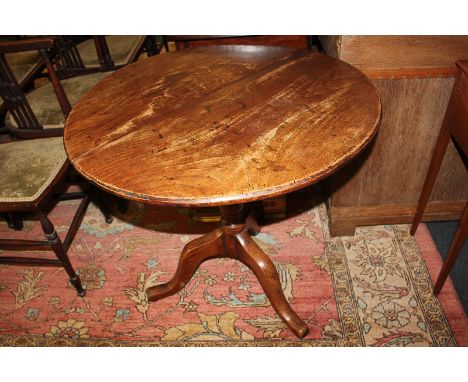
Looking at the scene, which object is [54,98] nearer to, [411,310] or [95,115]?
[95,115]

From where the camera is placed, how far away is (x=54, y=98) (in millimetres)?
2305

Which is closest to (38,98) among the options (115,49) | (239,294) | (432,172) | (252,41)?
(115,49)

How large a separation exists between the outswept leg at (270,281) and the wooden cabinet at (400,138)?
0.57 meters

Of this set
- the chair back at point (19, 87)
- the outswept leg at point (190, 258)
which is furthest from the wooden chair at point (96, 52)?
the outswept leg at point (190, 258)

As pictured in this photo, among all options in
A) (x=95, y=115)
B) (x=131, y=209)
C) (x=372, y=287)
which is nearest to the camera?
(x=95, y=115)

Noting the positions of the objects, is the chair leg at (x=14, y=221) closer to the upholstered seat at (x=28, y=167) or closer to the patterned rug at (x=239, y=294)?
the patterned rug at (x=239, y=294)

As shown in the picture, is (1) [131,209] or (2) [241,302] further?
(1) [131,209]

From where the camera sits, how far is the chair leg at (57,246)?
1724mm

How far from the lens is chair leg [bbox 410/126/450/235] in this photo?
1.72m

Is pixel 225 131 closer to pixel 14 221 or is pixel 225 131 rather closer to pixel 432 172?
pixel 432 172

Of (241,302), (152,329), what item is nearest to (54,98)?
(152,329)

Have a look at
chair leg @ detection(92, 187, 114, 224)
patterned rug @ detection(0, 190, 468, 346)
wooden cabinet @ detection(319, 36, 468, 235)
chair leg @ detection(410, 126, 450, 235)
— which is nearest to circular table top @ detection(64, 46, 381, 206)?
wooden cabinet @ detection(319, 36, 468, 235)

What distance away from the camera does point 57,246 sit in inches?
70.6

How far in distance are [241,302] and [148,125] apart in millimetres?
1004
